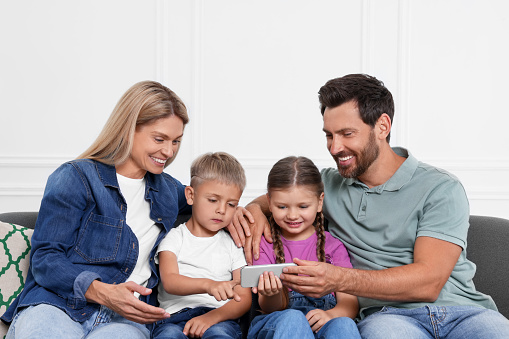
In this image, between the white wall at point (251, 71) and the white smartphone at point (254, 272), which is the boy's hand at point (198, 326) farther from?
the white wall at point (251, 71)

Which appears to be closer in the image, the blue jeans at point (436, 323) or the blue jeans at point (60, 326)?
the blue jeans at point (60, 326)

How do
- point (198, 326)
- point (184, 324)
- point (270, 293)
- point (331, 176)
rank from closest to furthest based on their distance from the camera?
1. point (270, 293)
2. point (198, 326)
3. point (184, 324)
4. point (331, 176)

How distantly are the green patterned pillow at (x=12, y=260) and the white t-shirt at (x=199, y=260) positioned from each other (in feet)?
1.97

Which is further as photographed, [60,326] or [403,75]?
[403,75]

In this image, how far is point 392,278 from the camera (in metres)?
2.08

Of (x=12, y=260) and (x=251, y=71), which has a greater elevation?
(x=251, y=71)

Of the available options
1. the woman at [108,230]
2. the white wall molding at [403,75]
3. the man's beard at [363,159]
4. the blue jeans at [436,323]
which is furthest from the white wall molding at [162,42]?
the blue jeans at [436,323]

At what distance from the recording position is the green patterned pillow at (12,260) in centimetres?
226

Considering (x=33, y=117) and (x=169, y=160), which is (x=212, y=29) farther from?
(x=169, y=160)

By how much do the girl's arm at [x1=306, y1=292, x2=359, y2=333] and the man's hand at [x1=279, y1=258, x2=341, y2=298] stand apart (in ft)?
0.50

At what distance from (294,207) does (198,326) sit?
2.12ft

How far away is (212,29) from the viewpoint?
4.38 metres

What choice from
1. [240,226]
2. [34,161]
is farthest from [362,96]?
[34,161]

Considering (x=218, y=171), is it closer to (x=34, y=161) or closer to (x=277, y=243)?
(x=277, y=243)
